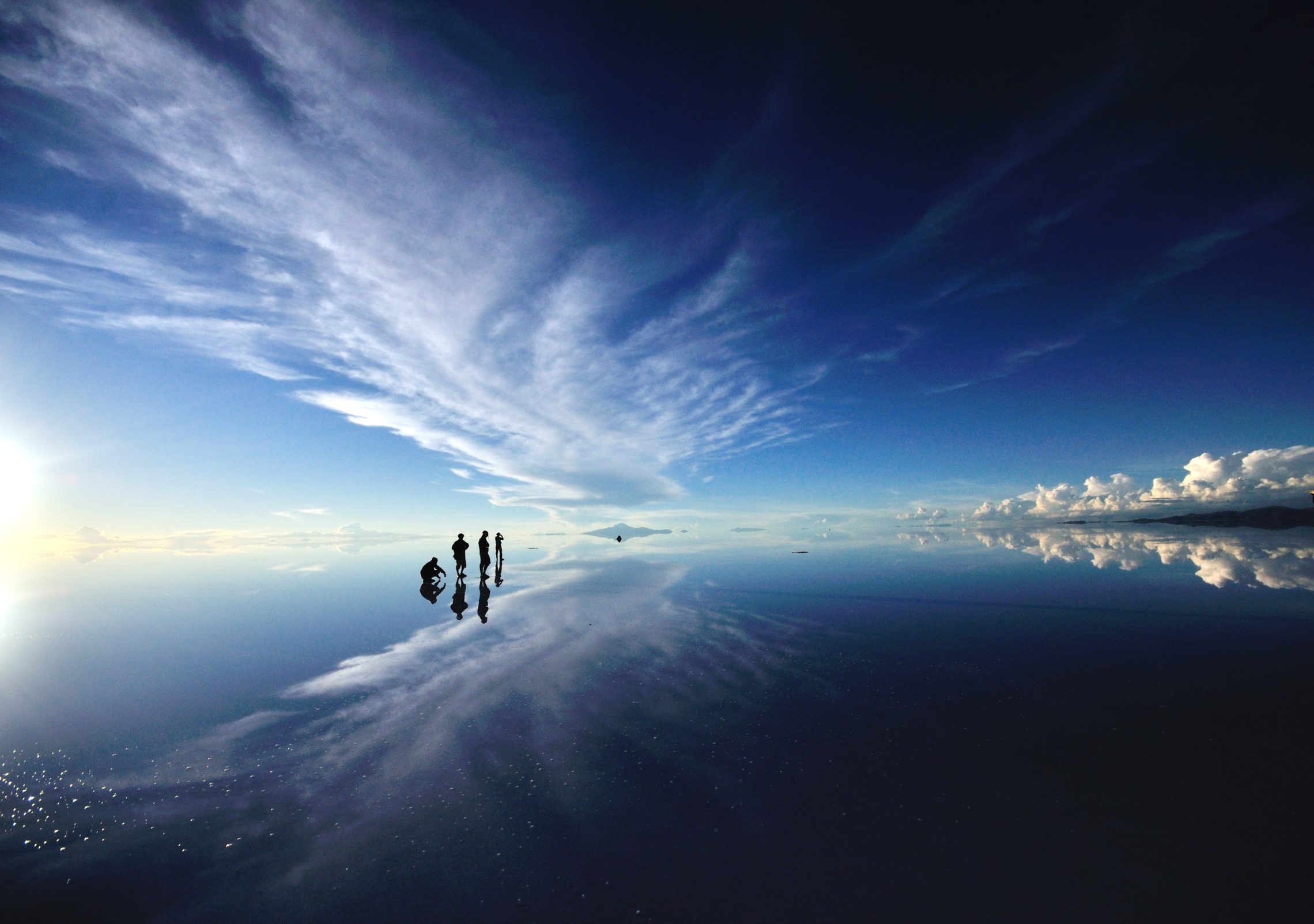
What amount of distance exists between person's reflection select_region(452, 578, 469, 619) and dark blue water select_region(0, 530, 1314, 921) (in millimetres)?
3475

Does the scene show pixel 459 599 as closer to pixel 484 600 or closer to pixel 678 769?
pixel 484 600

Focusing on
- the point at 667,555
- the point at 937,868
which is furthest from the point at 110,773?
the point at 667,555

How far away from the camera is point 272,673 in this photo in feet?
45.6

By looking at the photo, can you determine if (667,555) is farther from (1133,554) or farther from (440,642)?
(1133,554)

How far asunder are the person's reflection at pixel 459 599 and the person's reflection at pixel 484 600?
76 centimetres

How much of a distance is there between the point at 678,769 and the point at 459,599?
21086 millimetres

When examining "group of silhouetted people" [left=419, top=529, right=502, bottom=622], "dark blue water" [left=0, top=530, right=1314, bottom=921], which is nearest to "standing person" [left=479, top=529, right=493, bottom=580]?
"group of silhouetted people" [left=419, top=529, right=502, bottom=622]

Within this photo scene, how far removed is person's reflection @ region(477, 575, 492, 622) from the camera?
20.8m

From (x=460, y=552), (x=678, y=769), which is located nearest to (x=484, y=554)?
(x=460, y=552)

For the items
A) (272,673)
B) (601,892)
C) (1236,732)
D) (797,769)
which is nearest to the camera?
(601,892)

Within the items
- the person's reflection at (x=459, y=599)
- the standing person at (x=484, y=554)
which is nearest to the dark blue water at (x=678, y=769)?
the person's reflection at (x=459, y=599)

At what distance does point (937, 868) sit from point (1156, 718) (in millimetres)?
7420

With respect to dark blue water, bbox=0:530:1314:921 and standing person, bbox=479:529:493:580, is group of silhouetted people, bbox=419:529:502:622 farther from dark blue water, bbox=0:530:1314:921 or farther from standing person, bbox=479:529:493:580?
dark blue water, bbox=0:530:1314:921

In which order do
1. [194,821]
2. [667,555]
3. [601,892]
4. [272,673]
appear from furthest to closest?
[667,555], [272,673], [194,821], [601,892]
